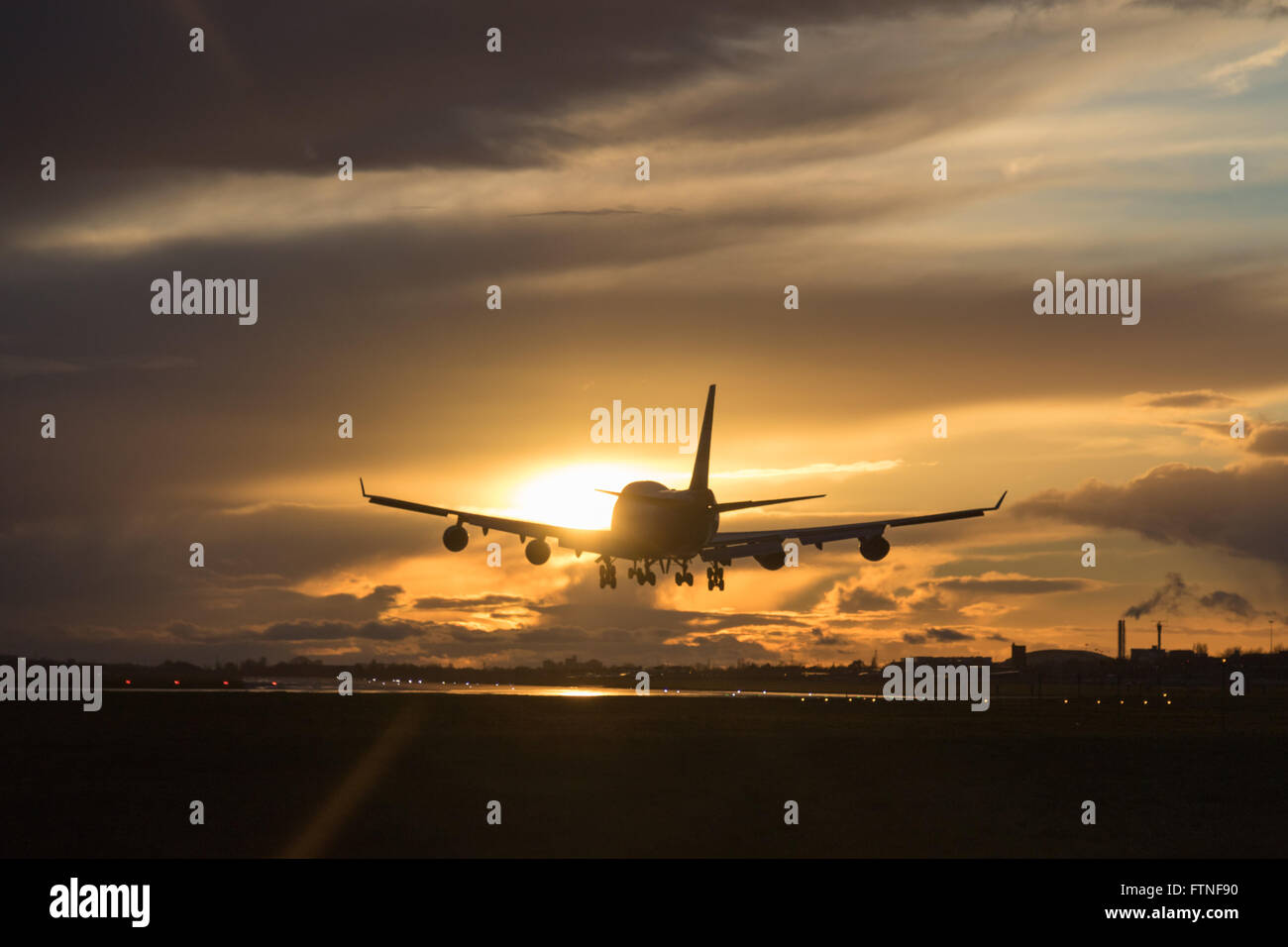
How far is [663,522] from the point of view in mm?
88875

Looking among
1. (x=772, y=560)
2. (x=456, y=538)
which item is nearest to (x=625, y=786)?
(x=456, y=538)

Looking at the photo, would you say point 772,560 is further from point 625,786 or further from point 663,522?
point 625,786

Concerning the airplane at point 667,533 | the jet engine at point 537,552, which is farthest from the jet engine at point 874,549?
the jet engine at point 537,552

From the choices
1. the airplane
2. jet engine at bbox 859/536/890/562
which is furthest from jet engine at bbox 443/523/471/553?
jet engine at bbox 859/536/890/562

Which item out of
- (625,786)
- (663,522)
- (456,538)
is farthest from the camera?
(663,522)

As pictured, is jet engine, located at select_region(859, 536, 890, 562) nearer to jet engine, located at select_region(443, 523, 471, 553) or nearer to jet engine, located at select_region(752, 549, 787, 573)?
jet engine, located at select_region(752, 549, 787, 573)

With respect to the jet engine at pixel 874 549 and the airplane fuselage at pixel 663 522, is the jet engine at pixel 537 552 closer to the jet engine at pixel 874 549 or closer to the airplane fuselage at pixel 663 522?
the airplane fuselage at pixel 663 522

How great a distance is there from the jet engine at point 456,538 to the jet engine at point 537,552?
383 inches

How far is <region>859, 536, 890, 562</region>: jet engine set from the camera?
264 ft

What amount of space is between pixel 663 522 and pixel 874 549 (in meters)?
15.1
